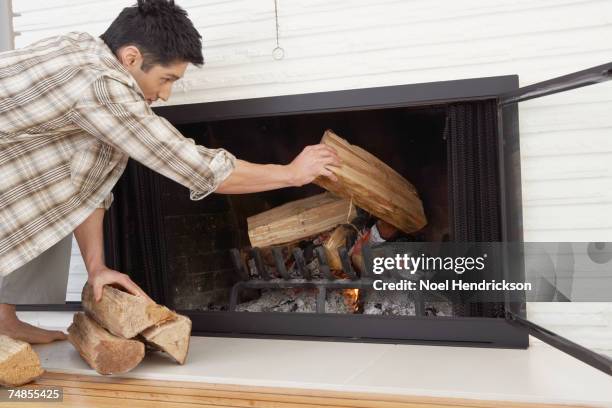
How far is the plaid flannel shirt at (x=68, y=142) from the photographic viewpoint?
190 cm

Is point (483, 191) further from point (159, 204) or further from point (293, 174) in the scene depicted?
point (159, 204)

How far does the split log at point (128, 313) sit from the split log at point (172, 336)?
0.03 meters

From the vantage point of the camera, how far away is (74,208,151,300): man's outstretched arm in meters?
2.18

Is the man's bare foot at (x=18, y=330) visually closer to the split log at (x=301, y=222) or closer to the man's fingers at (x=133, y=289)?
the man's fingers at (x=133, y=289)

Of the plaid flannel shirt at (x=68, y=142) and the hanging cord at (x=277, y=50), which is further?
the hanging cord at (x=277, y=50)

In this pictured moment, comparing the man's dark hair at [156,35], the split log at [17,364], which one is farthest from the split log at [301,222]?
the split log at [17,364]

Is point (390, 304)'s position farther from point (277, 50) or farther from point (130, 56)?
point (130, 56)

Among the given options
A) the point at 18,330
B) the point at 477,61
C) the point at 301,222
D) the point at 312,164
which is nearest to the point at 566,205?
the point at 477,61

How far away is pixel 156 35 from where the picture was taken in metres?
2.08

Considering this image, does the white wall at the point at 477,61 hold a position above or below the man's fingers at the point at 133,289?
above

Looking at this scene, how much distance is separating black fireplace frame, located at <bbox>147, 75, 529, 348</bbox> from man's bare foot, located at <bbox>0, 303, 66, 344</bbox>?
49cm

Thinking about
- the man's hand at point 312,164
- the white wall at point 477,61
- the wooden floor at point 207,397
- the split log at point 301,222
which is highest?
the white wall at point 477,61

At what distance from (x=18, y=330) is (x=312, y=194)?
118 cm

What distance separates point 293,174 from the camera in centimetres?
217
